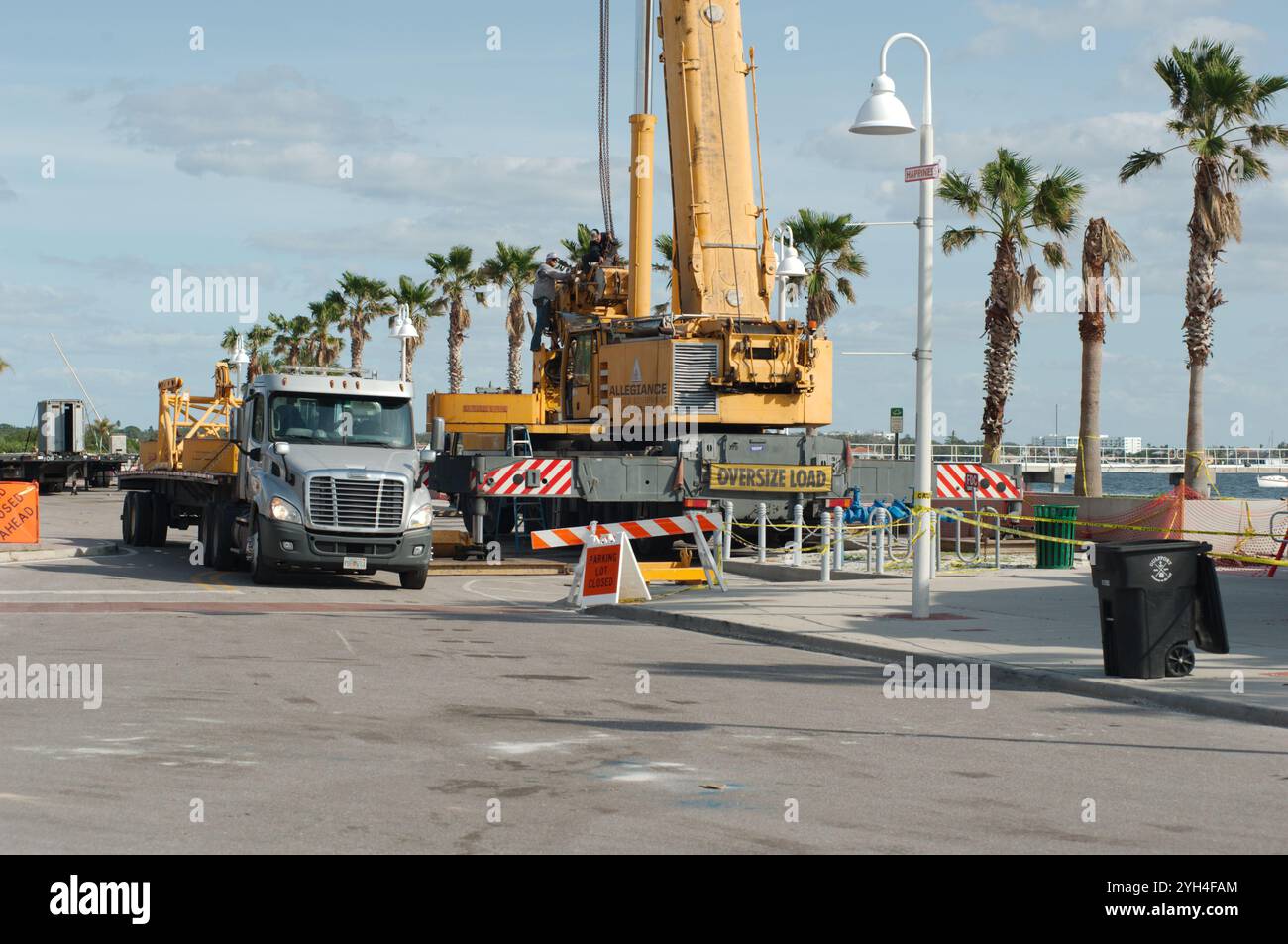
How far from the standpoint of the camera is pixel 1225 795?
868 cm

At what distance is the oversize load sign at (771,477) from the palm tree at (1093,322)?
15.9 meters

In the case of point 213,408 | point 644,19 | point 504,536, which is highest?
point 644,19

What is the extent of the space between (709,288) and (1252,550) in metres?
9.98

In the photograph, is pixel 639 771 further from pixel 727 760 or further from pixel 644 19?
pixel 644 19

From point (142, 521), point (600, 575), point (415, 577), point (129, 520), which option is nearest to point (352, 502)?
point (415, 577)

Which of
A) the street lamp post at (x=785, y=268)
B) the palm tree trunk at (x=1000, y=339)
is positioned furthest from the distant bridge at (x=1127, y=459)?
the street lamp post at (x=785, y=268)

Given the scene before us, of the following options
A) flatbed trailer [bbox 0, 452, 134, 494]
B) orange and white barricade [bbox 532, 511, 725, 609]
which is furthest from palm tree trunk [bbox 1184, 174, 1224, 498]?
flatbed trailer [bbox 0, 452, 134, 494]

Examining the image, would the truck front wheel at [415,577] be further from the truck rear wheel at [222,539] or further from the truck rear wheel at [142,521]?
the truck rear wheel at [142,521]

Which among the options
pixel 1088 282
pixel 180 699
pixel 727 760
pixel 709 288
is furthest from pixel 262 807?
pixel 1088 282

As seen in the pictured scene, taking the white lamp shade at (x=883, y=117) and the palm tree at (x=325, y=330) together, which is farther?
the palm tree at (x=325, y=330)

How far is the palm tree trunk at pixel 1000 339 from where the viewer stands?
Result: 42844 mm

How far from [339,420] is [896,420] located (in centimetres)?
1156

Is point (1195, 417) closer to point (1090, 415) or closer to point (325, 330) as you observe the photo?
point (1090, 415)

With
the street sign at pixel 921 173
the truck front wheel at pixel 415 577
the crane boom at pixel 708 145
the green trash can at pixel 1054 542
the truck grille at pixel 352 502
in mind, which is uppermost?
the crane boom at pixel 708 145
